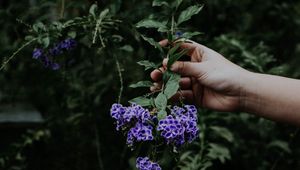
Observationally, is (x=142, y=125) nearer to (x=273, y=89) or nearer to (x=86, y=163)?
(x=273, y=89)

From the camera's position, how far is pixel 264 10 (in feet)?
11.7

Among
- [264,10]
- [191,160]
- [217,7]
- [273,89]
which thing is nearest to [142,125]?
[273,89]

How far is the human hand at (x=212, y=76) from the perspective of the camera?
1.78m

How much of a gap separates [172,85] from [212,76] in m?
0.19

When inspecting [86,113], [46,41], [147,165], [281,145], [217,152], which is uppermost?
[46,41]

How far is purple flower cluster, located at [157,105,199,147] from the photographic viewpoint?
4.91 ft

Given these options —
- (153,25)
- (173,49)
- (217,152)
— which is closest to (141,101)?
(173,49)

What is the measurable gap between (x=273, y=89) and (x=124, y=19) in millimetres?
689

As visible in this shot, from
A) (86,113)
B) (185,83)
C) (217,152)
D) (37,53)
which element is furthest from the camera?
(86,113)

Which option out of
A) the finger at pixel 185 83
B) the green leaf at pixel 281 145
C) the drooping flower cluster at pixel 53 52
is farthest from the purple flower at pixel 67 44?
the green leaf at pixel 281 145

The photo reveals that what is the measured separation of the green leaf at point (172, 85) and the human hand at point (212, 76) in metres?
0.05

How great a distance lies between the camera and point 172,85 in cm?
166

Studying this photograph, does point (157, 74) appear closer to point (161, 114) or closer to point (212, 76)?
point (212, 76)

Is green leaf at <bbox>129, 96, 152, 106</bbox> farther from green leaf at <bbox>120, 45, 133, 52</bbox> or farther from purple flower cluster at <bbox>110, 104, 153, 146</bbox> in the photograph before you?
green leaf at <bbox>120, 45, 133, 52</bbox>
